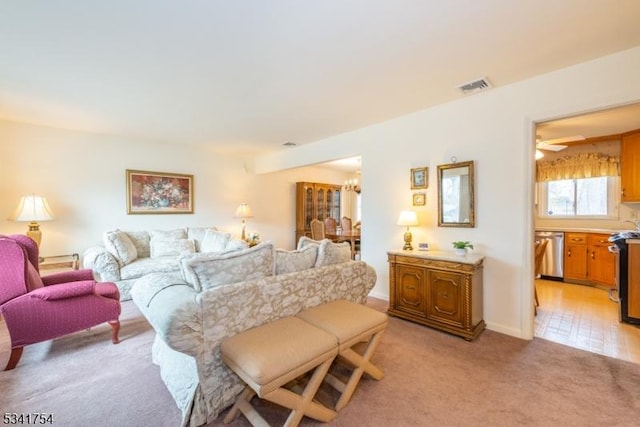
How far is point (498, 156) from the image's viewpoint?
2855mm

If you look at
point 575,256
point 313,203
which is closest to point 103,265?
point 313,203

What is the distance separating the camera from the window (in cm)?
462

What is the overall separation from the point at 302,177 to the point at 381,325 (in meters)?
5.59

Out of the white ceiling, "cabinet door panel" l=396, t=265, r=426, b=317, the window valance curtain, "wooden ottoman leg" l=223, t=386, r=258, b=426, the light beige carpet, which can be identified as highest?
the white ceiling

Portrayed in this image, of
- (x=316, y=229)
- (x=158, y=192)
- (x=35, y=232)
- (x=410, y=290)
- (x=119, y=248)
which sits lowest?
(x=410, y=290)

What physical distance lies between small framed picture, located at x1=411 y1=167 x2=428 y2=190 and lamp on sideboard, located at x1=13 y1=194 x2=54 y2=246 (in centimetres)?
483

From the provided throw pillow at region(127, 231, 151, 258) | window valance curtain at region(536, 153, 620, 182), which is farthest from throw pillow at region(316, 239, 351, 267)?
window valance curtain at region(536, 153, 620, 182)

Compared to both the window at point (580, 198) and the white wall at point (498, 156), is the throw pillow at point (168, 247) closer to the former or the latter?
the white wall at point (498, 156)

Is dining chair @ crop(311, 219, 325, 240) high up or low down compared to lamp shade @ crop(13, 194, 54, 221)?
down

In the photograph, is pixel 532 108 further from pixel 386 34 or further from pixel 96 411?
pixel 96 411

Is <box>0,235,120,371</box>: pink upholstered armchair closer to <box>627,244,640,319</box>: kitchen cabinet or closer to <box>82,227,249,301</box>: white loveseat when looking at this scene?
<box>82,227,249,301</box>: white loveseat

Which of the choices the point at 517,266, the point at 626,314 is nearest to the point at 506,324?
the point at 517,266

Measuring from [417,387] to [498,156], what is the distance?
2.33 meters

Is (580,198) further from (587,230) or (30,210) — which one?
(30,210)
